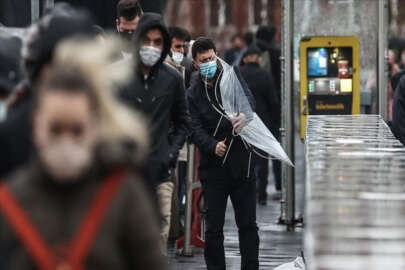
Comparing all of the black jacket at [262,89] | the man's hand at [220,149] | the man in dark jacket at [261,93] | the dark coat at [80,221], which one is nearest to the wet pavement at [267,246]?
the man in dark jacket at [261,93]

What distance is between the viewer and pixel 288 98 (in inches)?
523

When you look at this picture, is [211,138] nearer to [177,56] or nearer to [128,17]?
[128,17]

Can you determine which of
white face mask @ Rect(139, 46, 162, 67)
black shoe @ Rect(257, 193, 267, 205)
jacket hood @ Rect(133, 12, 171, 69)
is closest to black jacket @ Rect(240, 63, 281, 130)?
black shoe @ Rect(257, 193, 267, 205)

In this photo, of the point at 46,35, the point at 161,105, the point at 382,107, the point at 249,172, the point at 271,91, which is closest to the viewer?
the point at 46,35

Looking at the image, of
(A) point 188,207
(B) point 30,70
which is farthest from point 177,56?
(B) point 30,70

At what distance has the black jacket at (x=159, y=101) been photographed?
25.5ft

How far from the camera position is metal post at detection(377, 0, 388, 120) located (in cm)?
1307

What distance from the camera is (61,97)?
3855 mm

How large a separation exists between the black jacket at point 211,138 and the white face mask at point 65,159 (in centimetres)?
607

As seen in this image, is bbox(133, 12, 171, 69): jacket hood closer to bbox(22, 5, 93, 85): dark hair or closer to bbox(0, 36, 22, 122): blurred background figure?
bbox(0, 36, 22, 122): blurred background figure

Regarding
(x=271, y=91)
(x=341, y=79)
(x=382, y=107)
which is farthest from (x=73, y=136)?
(x=271, y=91)

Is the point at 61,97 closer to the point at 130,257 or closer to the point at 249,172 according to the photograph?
the point at 130,257

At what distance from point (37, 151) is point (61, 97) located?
0.24 meters

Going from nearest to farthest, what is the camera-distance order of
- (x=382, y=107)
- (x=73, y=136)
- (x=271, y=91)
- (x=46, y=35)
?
(x=73, y=136) → (x=46, y=35) → (x=382, y=107) → (x=271, y=91)
